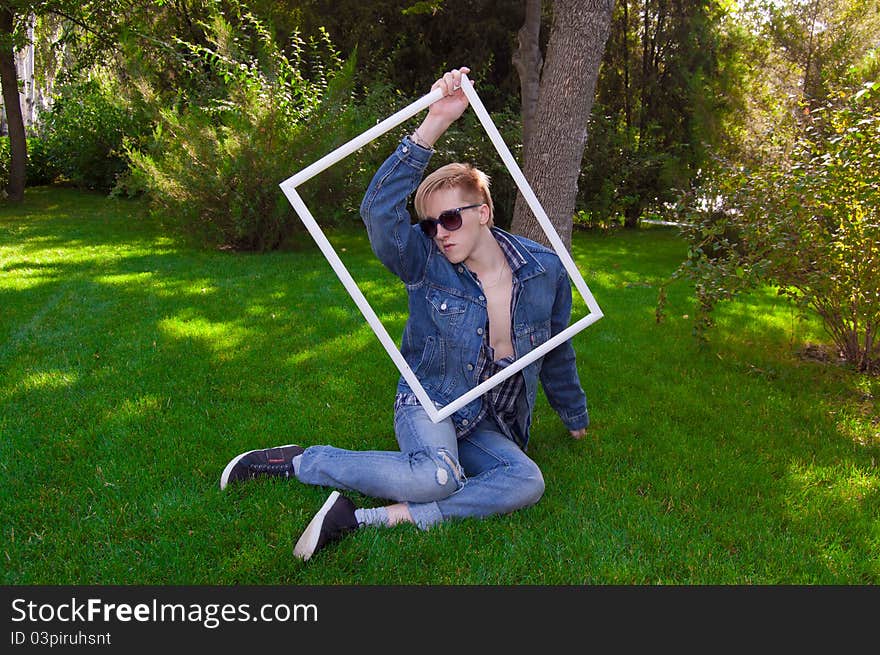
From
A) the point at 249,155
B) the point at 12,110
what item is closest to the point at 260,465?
the point at 249,155

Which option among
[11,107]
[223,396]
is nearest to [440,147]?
[223,396]

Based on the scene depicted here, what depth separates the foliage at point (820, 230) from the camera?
4.48 metres

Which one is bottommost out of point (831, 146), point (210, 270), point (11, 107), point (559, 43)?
point (210, 270)

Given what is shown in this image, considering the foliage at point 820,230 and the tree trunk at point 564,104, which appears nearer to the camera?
the foliage at point 820,230

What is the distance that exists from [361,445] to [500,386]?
90cm

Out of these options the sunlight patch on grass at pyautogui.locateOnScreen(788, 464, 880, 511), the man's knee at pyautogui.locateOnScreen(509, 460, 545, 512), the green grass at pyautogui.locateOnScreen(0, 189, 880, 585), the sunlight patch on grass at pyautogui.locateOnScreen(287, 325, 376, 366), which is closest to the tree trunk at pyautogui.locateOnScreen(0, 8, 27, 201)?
the green grass at pyautogui.locateOnScreen(0, 189, 880, 585)

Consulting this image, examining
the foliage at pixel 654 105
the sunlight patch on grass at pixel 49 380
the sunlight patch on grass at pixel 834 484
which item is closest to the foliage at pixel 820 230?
the sunlight patch on grass at pixel 834 484

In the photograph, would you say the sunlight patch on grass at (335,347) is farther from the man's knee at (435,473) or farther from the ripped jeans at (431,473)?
the man's knee at (435,473)

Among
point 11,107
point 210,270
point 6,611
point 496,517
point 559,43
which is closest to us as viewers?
point 6,611

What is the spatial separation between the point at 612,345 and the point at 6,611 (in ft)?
14.8

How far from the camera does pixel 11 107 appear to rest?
1502 cm

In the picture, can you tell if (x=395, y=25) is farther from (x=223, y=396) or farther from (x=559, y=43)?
(x=223, y=396)

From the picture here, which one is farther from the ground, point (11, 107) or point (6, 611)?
point (11, 107)

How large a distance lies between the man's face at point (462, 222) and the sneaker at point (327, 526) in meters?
1.18
